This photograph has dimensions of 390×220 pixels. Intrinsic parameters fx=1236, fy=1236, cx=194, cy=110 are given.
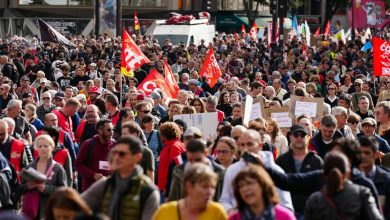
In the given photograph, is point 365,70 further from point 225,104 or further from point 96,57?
point 225,104

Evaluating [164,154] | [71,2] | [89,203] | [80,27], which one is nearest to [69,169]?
[164,154]

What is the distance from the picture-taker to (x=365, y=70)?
28.9 meters

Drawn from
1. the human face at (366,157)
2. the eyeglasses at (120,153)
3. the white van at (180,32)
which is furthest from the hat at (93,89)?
the white van at (180,32)

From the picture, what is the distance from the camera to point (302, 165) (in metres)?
10.1

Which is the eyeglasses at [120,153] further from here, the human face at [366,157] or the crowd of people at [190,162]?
the human face at [366,157]

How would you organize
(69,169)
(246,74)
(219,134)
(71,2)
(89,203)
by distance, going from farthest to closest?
1. (71,2)
2. (246,74)
3. (219,134)
4. (69,169)
5. (89,203)

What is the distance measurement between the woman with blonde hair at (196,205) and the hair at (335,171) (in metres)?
0.74

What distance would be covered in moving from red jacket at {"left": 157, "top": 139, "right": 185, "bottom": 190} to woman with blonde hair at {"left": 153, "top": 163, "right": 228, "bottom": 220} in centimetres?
379

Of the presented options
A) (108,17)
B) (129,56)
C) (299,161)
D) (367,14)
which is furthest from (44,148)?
(367,14)

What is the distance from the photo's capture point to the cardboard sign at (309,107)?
1684 centimetres

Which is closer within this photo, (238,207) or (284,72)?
(238,207)

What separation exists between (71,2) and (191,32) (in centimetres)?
3120

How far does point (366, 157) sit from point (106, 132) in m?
3.63

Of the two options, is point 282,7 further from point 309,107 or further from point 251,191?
point 251,191
